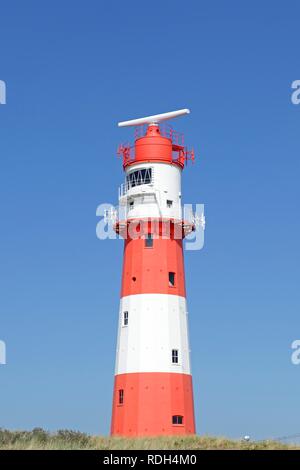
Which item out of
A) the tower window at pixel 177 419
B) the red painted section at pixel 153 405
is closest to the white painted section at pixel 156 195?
the red painted section at pixel 153 405

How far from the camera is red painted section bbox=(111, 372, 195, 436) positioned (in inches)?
2482

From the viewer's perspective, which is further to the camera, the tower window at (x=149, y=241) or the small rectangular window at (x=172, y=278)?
the tower window at (x=149, y=241)

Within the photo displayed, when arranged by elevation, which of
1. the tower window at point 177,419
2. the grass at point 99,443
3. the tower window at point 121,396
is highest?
the tower window at point 121,396

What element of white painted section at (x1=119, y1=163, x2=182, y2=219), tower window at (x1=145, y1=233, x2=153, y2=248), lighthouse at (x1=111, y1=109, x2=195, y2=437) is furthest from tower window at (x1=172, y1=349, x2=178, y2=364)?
white painted section at (x1=119, y1=163, x2=182, y2=219)

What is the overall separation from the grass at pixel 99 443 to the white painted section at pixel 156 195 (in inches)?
685

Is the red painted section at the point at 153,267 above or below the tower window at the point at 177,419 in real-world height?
above

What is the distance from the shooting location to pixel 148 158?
220 feet

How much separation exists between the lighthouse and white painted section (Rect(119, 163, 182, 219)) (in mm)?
68

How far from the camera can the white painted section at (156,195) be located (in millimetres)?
66250

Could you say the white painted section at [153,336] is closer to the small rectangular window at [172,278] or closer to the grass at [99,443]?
the small rectangular window at [172,278]

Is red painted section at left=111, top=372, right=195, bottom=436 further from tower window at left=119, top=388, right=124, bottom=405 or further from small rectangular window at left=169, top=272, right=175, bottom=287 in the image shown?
small rectangular window at left=169, top=272, right=175, bottom=287

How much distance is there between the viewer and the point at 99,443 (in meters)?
52.2
